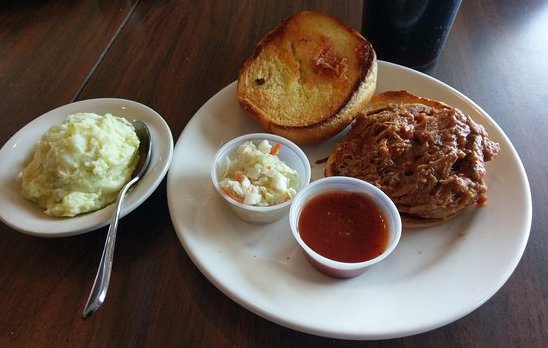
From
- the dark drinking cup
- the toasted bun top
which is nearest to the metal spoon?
the toasted bun top

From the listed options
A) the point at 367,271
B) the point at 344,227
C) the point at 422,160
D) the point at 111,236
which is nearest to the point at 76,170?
the point at 111,236

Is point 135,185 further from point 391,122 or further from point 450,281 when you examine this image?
point 450,281

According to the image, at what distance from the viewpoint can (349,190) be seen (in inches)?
59.1

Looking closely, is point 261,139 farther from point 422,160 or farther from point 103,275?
point 103,275

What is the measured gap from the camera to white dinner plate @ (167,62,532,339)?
1.23 metres

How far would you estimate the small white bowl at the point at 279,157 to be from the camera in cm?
144

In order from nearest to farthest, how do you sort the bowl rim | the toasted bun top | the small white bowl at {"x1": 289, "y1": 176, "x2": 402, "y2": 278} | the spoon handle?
1. the spoon handle
2. the small white bowl at {"x1": 289, "y1": 176, "x2": 402, "y2": 278}
3. the bowl rim
4. the toasted bun top

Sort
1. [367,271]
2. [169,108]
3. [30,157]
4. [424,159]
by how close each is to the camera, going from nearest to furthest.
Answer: [367,271]
[424,159]
[30,157]
[169,108]

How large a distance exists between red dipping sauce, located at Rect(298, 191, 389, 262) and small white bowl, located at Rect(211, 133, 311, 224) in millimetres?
99

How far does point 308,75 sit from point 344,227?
0.77 metres

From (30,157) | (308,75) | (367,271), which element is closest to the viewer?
(367,271)

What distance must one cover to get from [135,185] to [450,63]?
169 centimetres

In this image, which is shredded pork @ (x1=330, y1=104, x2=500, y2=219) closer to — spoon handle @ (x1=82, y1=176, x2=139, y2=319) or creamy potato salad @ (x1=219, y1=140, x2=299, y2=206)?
creamy potato salad @ (x1=219, y1=140, x2=299, y2=206)

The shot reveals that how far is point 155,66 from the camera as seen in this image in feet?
7.31
